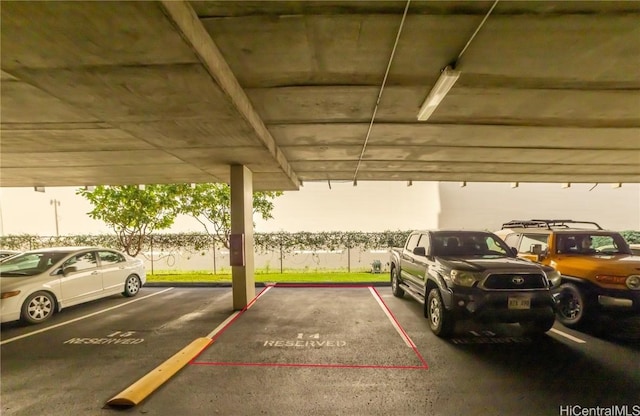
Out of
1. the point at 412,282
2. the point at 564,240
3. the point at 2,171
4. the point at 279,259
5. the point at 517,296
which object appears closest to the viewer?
the point at 517,296

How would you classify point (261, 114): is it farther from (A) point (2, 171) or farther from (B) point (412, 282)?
(A) point (2, 171)

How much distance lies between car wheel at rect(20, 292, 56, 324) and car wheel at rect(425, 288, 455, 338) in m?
8.42

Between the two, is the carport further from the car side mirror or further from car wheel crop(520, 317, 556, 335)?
car wheel crop(520, 317, 556, 335)

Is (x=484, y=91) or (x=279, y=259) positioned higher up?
(x=484, y=91)

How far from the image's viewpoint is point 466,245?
20.6 feet

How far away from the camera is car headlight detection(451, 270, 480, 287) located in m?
4.85

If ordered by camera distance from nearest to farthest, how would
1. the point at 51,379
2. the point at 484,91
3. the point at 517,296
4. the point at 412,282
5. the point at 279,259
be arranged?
the point at 51,379 < the point at 484,91 < the point at 517,296 < the point at 412,282 < the point at 279,259

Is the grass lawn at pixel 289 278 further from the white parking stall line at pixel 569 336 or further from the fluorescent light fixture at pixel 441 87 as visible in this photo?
the fluorescent light fixture at pixel 441 87

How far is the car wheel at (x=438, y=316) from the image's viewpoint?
504 cm

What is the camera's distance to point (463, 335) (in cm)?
531

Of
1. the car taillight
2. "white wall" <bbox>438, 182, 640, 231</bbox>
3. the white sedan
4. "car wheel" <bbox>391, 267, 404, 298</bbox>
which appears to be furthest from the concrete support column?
"white wall" <bbox>438, 182, 640, 231</bbox>

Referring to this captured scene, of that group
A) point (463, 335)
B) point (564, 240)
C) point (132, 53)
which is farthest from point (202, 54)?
point (564, 240)

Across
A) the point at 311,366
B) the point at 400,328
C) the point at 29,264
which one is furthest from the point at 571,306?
the point at 29,264

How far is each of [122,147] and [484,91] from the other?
737 cm
